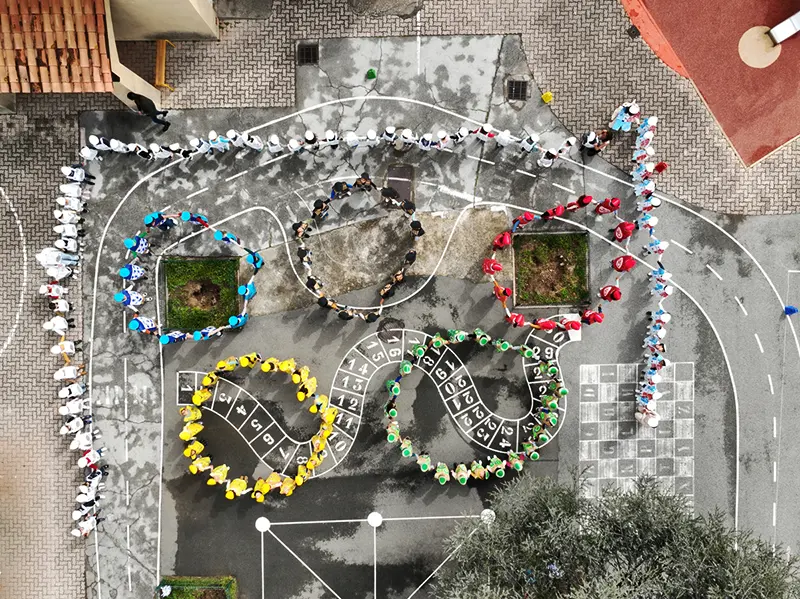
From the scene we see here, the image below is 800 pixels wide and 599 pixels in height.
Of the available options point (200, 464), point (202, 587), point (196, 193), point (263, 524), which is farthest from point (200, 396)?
point (196, 193)

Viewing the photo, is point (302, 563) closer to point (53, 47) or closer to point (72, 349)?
point (72, 349)

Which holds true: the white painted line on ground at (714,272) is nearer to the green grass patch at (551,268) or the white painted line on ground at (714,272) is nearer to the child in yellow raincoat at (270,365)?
the green grass patch at (551,268)

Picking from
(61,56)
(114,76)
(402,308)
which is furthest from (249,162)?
(402,308)

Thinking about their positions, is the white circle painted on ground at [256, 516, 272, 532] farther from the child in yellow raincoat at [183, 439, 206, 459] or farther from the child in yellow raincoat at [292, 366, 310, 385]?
the child in yellow raincoat at [292, 366, 310, 385]

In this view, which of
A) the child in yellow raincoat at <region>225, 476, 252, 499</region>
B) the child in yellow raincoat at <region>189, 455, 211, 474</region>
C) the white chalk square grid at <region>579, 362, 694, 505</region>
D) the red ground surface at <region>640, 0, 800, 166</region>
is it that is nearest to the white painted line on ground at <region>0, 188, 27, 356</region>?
the child in yellow raincoat at <region>189, 455, 211, 474</region>

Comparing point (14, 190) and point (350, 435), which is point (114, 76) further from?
point (350, 435)
